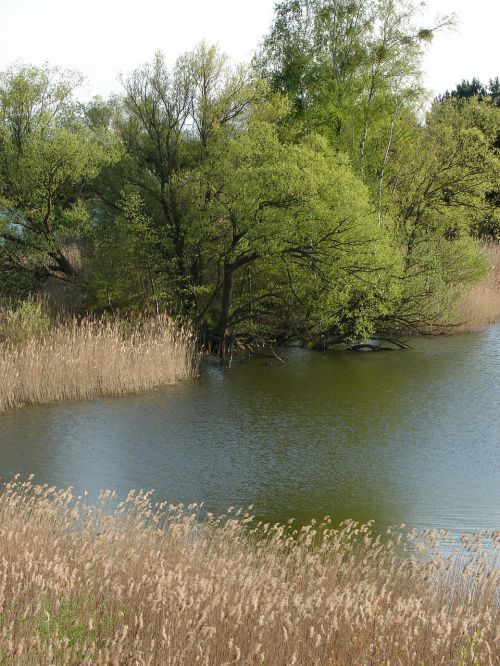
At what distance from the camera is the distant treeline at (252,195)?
23719mm

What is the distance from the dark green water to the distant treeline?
3028mm

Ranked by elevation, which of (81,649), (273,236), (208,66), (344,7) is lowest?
(81,649)

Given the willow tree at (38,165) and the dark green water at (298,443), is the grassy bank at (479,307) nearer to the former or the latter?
the dark green water at (298,443)

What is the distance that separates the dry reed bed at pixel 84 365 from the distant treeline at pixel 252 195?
3.74m

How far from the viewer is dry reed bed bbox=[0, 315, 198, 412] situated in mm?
18875

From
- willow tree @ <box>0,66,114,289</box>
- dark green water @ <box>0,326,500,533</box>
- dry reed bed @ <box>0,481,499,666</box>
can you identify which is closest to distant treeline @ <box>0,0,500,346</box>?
willow tree @ <box>0,66,114,289</box>

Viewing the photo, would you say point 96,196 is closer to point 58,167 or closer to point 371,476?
point 58,167

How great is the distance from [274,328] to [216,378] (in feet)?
15.5

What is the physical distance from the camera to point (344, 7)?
98.4 feet

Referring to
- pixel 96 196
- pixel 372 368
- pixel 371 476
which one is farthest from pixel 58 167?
pixel 371 476

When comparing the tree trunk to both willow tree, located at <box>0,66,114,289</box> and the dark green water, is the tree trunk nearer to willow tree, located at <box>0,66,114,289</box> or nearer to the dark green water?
the dark green water

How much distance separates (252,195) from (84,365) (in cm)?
667

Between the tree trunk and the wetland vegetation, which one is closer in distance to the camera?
the wetland vegetation

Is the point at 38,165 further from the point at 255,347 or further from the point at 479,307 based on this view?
the point at 479,307
